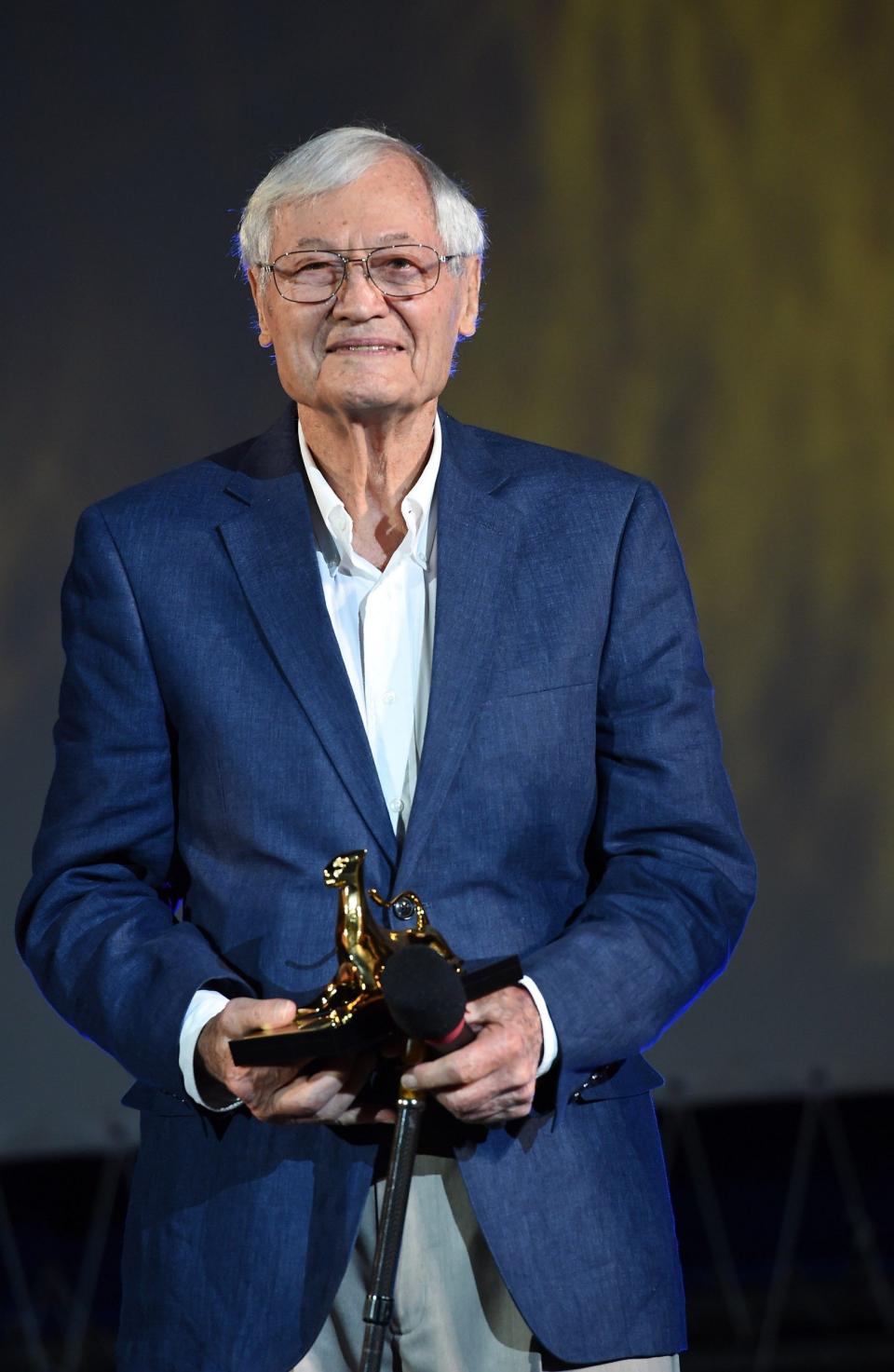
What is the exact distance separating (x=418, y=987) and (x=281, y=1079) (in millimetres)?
171

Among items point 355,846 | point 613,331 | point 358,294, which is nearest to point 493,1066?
point 355,846

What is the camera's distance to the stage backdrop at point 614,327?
10.4 ft

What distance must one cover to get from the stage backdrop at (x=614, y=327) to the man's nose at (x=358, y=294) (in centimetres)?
184

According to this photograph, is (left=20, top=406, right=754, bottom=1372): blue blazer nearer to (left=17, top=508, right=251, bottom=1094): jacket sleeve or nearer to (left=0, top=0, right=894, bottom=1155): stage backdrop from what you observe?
(left=17, top=508, right=251, bottom=1094): jacket sleeve

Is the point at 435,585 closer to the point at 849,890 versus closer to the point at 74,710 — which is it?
the point at 74,710

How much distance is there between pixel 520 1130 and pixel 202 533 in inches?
21.7

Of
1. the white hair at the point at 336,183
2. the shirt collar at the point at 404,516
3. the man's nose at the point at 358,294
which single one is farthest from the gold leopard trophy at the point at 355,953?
the white hair at the point at 336,183

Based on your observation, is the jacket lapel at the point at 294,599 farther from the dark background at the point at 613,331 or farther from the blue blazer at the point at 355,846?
Result: the dark background at the point at 613,331

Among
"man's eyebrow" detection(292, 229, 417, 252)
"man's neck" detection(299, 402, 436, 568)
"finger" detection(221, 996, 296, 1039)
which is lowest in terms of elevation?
"finger" detection(221, 996, 296, 1039)

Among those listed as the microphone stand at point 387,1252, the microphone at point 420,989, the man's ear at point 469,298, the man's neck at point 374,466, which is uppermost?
the man's ear at point 469,298

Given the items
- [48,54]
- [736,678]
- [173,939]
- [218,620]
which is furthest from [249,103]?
[173,939]

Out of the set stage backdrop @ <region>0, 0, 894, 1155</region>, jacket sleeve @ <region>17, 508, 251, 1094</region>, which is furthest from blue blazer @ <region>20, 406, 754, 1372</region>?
stage backdrop @ <region>0, 0, 894, 1155</region>

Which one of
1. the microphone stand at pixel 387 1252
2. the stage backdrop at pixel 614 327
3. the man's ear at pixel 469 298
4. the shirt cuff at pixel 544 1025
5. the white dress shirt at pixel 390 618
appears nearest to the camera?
the microphone stand at pixel 387 1252

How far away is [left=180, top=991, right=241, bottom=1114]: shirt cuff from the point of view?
124 cm
